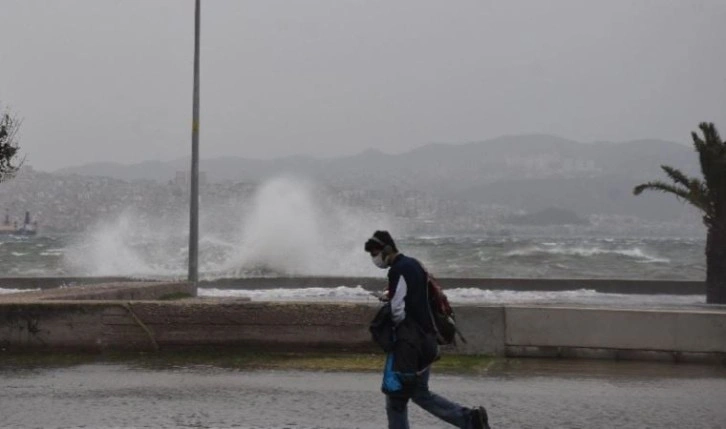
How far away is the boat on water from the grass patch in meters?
136

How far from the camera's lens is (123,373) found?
10312 mm

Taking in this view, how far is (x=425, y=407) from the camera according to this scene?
6.80m

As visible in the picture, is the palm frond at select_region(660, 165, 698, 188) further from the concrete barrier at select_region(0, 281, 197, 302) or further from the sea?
the concrete barrier at select_region(0, 281, 197, 302)

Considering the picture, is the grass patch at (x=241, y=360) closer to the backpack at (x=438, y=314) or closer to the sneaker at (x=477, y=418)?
the sneaker at (x=477, y=418)

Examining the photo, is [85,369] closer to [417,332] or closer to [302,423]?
[302,423]

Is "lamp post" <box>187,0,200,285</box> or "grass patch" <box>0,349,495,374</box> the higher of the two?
"lamp post" <box>187,0,200,285</box>

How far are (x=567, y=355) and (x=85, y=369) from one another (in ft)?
17.5

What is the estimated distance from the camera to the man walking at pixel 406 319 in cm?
643

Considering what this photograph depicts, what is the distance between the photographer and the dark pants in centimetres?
661

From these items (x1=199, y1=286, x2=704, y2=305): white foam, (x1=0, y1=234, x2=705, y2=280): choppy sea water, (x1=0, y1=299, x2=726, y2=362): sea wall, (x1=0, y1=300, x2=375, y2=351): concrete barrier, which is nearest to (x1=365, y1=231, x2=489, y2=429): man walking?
(x1=0, y1=299, x2=726, y2=362): sea wall

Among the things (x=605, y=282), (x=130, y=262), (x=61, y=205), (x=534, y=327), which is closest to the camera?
A: (x=534, y=327)

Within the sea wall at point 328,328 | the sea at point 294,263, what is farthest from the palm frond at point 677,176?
the sea wall at point 328,328

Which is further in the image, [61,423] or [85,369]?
[85,369]

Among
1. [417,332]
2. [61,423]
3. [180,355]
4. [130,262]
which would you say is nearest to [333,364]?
[180,355]
